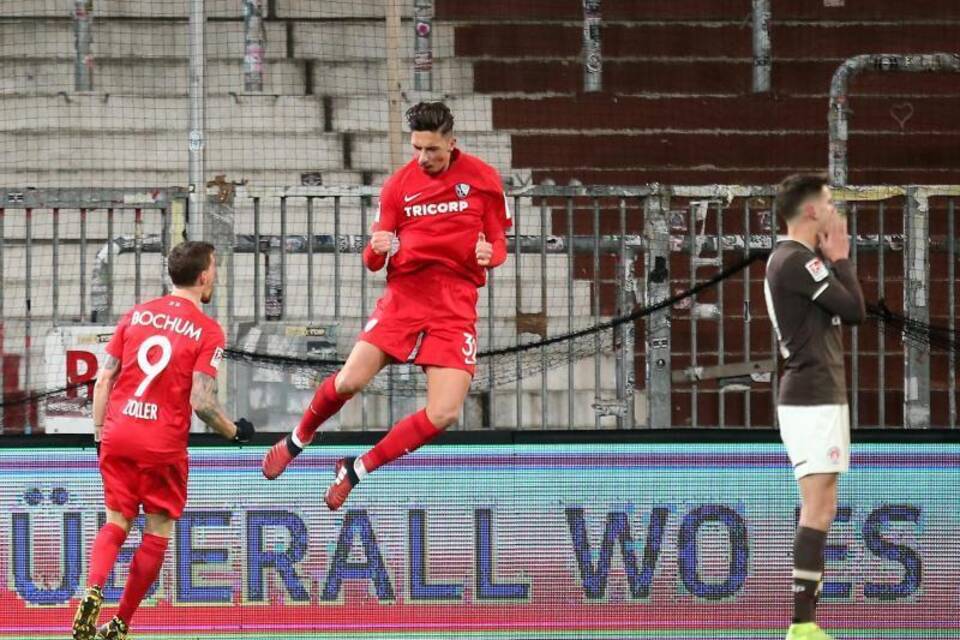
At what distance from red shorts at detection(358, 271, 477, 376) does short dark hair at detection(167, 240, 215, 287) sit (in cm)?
87

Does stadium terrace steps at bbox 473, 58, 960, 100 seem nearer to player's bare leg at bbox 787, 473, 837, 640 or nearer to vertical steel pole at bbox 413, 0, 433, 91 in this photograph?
vertical steel pole at bbox 413, 0, 433, 91

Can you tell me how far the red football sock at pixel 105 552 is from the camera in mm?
8508

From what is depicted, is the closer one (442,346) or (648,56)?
(442,346)

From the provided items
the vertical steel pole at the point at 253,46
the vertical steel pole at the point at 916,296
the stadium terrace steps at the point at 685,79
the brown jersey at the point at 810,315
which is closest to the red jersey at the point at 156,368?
the brown jersey at the point at 810,315

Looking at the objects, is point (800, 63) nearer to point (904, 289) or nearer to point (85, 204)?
point (904, 289)

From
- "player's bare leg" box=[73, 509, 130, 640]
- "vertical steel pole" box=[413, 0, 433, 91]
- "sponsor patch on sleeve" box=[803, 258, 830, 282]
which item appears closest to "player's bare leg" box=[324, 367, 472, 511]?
"player's bare leg" box=[73, 509, 130, 640]

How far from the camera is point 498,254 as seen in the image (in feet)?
28.3

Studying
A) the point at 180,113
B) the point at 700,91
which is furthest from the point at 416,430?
the point at 700,91

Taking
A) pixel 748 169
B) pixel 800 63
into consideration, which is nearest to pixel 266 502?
pixel 748 169

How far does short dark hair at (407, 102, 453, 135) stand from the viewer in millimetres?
8500

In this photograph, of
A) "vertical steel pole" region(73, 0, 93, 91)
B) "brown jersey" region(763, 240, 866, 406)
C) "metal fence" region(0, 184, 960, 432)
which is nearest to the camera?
"brown jersey" region(763, 240, 866, 406)

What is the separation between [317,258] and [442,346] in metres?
2.57

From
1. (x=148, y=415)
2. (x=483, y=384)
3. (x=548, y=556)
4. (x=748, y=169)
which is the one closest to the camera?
(x=148, y=415)

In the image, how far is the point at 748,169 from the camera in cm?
1475
